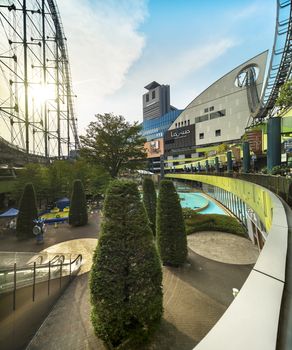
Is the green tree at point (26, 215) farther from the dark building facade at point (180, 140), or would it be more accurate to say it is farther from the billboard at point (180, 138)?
the billboard at point (180, 138)

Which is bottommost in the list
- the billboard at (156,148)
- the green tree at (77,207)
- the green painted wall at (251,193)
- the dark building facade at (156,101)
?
the green tree at (77,207)

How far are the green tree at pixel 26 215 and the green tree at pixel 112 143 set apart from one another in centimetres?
713

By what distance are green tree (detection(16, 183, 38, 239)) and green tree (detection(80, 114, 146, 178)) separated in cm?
713

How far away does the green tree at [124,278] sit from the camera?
3754 mm

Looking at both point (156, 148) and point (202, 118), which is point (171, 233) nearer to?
point (202, 118)

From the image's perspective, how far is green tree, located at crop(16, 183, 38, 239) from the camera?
40.5 ft

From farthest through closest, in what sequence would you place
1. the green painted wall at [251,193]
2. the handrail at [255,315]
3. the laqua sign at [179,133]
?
the laqua sign at [179,133]
the green painted wall at [251,193]
the handrail at [255,315]

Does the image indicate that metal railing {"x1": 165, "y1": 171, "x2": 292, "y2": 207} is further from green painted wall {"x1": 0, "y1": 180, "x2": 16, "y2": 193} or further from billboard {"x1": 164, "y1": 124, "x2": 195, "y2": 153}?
billboard {"x1": 164, "y1": 124, "x2": 195, "y2": 153}

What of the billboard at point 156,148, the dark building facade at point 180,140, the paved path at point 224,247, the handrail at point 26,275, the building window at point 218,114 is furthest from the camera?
the billboard at point 156,148

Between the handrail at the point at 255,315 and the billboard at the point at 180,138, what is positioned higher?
the billboard at the point at 180,138

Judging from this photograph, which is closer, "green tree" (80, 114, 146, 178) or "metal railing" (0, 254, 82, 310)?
"metal railing" (0, 254, 82, 310)

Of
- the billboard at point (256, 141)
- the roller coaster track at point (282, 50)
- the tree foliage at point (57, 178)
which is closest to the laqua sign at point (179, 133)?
the roller coaster track at point (282, 50)

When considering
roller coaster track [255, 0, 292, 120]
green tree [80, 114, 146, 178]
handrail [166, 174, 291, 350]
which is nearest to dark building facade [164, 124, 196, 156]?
roller coaster track [255, 0, 292, 120]

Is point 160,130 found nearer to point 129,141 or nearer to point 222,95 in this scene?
point 222,95
